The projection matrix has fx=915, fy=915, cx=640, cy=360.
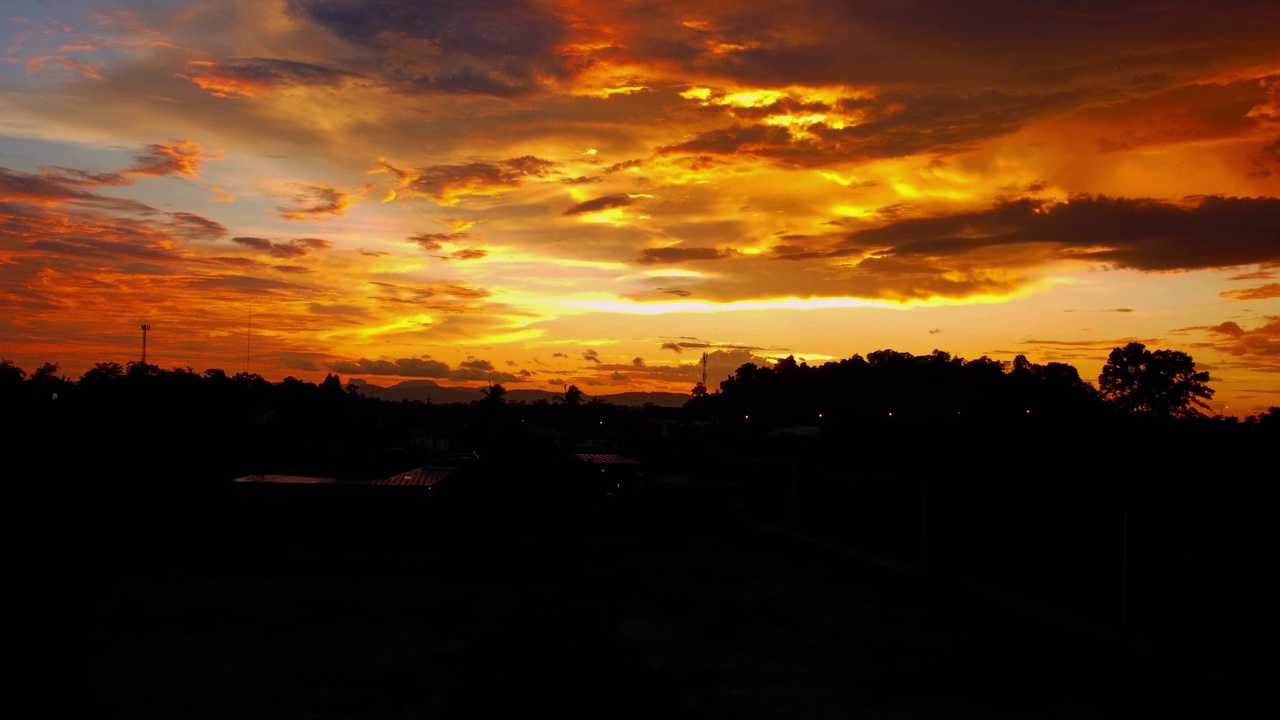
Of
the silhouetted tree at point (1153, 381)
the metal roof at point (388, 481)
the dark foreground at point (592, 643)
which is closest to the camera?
the dark foreground at point (592, 643)

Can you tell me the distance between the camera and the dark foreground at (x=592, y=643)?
9000 millimetres

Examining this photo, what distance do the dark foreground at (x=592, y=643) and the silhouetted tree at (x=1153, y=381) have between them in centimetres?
7513

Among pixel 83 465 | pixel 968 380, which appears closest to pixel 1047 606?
pixel 83 465

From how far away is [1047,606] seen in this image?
12188mm

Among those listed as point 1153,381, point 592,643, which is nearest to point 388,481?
point 592,643

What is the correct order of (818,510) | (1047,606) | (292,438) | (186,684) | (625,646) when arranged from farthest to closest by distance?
(292,438), (818,510), (1047,606), (625,646), (186,684)

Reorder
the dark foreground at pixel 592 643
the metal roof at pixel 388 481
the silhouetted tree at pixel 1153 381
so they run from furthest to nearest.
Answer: the silhouetted tree at pixel 1153 381 → the metal roof at pixel 388 481 → the dark foreground at pixel 592 643

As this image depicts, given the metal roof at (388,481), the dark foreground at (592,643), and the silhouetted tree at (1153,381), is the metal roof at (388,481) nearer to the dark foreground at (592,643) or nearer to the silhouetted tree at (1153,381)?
the dark foreground at (592,643)

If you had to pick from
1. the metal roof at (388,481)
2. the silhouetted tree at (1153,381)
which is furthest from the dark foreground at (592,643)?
the silhouetted tree at (1153,381)

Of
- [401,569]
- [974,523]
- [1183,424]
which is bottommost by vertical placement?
[401,569]

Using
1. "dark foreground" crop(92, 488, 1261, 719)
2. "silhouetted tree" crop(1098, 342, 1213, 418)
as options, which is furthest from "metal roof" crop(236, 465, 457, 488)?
"silhouetted tree" crop(1098, 342, 1213, 418)

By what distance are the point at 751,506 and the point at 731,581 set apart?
854 cm

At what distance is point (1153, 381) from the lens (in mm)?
82438

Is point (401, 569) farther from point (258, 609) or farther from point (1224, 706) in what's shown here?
point (1224, 706)
